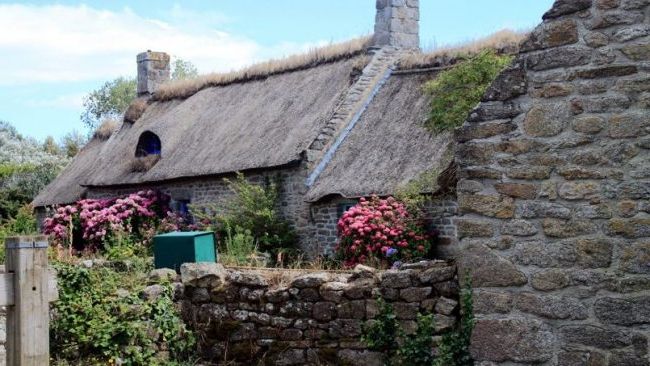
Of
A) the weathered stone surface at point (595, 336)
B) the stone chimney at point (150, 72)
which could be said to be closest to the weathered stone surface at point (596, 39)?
the weathered stone surface at point (595, 336)

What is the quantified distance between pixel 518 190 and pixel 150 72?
68.6 ft

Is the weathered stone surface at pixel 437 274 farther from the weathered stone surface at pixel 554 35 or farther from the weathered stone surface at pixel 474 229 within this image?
the weathered stone surface at pixel 554 35

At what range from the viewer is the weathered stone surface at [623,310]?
598 cm

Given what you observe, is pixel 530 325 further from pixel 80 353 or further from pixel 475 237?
pixel 80 353

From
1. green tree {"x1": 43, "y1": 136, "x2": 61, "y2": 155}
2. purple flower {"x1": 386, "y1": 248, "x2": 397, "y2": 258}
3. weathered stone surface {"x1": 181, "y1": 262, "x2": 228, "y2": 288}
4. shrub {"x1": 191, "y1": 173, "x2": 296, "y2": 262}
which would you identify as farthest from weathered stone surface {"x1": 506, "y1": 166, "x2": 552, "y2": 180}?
green tree {"x1": 43, "y1": 136, "x2": 61, "y2": 155}

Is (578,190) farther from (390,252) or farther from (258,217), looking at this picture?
(258,217)

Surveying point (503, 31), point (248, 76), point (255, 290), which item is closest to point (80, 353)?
point (255, 290)

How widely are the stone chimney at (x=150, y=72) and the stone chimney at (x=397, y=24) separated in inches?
355

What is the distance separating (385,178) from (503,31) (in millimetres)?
3753

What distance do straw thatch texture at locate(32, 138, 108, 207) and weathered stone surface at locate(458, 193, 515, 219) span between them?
18855mm

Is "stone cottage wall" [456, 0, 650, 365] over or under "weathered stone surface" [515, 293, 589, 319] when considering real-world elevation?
over

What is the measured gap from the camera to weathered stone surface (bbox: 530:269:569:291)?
621cm

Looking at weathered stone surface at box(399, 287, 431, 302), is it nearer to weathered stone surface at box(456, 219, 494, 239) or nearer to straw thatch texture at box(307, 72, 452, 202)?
weathered stone surface at box(456, 219, 494, 239)

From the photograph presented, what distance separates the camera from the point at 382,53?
1897 centimetres
